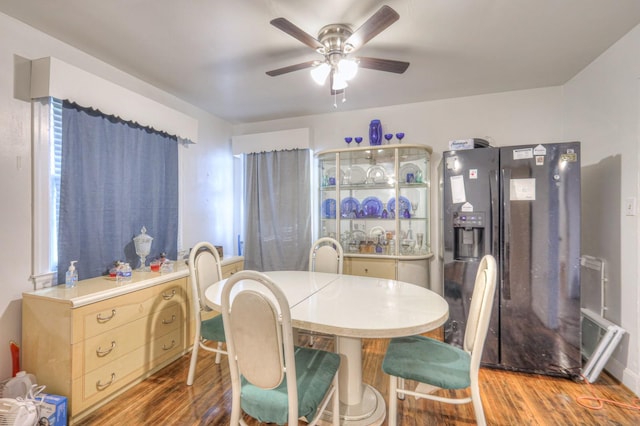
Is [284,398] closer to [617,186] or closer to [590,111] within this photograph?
[617,186]

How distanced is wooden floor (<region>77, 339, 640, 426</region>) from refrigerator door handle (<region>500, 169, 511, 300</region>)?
25.7 inches

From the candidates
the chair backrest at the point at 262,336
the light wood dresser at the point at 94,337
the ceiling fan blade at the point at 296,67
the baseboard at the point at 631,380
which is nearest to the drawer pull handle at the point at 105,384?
the light wood dresser at the point at 94,337

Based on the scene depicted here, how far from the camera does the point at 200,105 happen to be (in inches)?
132

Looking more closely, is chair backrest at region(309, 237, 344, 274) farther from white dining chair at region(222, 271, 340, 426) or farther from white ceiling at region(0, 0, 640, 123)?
white ceiling at region(0, 0, 640, 123)

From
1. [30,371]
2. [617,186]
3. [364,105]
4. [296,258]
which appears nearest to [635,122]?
[617,186]

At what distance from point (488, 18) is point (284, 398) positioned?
2423mm

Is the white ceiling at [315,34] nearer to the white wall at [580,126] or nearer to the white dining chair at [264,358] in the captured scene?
the white wall at [580,126]

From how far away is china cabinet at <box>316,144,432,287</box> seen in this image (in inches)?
123

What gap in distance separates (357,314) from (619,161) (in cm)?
236

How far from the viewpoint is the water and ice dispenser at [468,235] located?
2404 mm

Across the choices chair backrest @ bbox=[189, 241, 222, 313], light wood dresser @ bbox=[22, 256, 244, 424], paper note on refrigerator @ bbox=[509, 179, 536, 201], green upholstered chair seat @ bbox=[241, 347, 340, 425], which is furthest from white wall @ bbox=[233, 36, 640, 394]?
light wood dresser @ bbox=[22, 256, 244, 424]

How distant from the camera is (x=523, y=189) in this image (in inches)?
89.4

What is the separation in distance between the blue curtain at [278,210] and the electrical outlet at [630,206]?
2.77 metres

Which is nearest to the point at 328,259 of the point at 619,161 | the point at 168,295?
the point at 168,295
